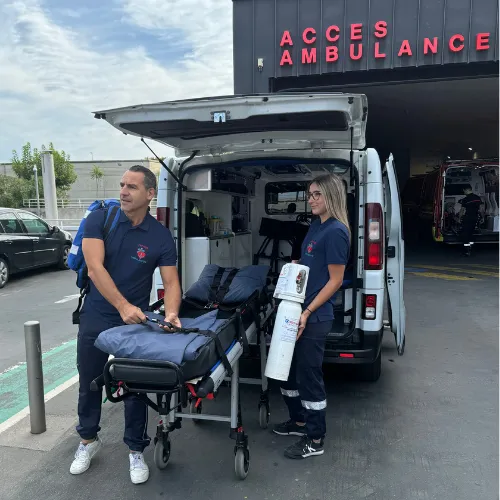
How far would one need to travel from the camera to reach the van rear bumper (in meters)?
3.73

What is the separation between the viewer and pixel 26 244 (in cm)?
1033

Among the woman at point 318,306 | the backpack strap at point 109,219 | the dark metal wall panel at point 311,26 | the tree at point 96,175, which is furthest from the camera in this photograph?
the tree at point 96,175

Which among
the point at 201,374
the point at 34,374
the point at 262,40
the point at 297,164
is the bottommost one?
the point at 34,374

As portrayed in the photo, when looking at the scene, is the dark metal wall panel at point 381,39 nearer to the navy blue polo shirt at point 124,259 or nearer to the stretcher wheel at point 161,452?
the navy blue polo shirt at point 124,259

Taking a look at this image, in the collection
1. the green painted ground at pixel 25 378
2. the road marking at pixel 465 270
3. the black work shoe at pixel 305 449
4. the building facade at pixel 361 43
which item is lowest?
the green painted ground at pixel 25 378

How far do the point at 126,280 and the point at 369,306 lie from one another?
6.42ft

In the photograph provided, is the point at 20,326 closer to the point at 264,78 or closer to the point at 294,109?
the point at 294,109

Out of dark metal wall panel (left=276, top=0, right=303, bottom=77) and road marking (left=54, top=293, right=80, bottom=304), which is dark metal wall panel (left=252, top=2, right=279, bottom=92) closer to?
dark metal wall panel (left=276, top=0, right=303, bottom=77)

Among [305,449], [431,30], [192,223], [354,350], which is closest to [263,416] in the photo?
[305,449]

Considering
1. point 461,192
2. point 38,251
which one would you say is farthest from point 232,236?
point 461,192

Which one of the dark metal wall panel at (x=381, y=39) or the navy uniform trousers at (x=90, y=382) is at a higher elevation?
the dark metal wall panel at (x=381, y=39)

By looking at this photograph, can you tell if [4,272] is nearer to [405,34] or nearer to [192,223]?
[192,223]

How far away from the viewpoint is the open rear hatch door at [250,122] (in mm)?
2955

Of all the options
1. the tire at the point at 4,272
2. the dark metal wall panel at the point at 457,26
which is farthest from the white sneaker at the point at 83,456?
the dark metal wall panel at the point at 457,26
